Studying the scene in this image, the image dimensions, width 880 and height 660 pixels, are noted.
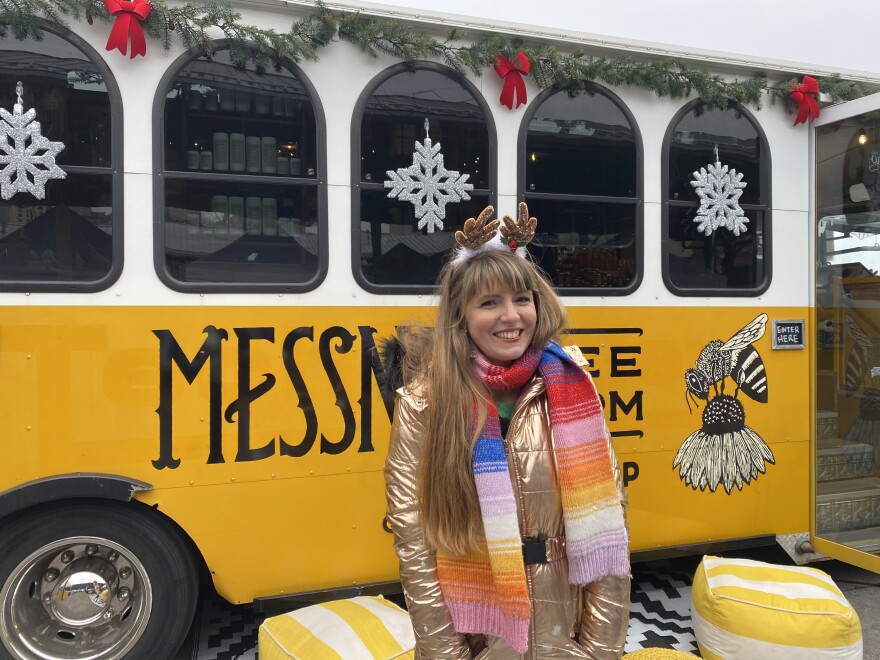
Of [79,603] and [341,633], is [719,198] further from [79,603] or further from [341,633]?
[79,603]

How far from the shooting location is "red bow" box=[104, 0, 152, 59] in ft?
8.59

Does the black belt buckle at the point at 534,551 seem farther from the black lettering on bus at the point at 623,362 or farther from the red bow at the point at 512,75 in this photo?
the red bow at the point at 512,75

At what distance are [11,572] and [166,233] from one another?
1604mm

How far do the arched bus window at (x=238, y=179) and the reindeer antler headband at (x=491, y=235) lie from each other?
1.43 metres

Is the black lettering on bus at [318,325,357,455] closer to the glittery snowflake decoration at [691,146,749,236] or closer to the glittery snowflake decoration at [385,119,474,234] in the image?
the glittery snowflake decoration at [385,119,474,234]

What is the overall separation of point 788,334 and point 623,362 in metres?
1.11

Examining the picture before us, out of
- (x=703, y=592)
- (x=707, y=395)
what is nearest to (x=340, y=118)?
(x=707, y=395)

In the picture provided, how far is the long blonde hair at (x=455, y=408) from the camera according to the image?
1557mm

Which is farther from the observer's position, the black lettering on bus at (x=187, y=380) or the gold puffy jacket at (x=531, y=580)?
the black lettering on bus at (x=187, y=380)

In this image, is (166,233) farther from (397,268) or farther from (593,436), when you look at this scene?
(593,436)

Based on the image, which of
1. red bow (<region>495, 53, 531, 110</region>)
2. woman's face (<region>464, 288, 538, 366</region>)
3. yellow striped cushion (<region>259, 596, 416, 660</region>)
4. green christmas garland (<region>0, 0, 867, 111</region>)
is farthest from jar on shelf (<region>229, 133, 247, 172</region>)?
yellow striped cushion (<region>259, 596, 416, 660</region>)

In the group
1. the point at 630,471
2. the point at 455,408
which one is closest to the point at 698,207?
the point at 630,471

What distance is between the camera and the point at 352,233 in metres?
3.00

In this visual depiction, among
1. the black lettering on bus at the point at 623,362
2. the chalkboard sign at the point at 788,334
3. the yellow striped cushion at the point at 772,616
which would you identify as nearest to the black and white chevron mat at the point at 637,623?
the yellow striped cushion at the point at 772,616
